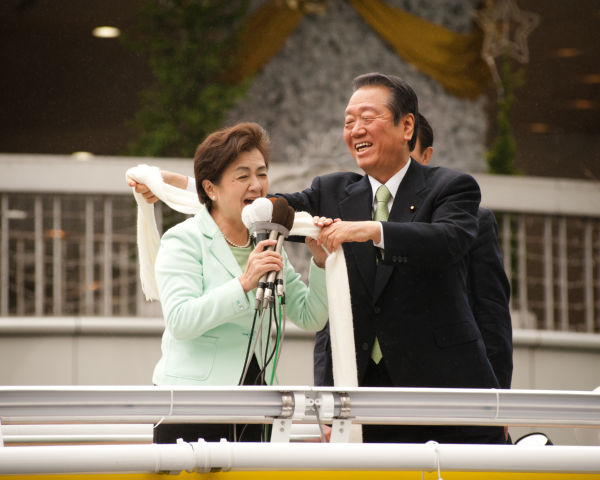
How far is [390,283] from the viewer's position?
273 centimetres

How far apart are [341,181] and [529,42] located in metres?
9.48

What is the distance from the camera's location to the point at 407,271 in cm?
273

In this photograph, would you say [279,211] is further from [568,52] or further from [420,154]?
[568,52]

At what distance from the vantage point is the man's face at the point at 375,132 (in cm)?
278

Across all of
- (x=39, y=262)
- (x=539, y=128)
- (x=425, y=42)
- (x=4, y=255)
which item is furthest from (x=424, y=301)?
(x=539, y=128)

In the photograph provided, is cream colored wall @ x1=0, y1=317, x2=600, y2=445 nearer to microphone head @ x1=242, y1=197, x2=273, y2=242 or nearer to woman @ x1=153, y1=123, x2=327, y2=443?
woman @ x1=153, y1=123, x2=327, y2=443

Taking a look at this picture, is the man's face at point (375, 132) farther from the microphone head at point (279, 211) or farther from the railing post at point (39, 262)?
the railing post at point (39, 262)

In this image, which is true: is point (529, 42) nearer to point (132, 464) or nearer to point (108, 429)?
point (108, 429)

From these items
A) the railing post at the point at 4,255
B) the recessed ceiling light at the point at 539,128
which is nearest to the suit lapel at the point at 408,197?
the railing post at the point at 4,255

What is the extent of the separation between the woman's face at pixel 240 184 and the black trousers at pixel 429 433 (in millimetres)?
591

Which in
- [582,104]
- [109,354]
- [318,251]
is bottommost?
[109,354]

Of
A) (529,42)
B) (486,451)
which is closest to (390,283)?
(486,451)

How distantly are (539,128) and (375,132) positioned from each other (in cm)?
1003

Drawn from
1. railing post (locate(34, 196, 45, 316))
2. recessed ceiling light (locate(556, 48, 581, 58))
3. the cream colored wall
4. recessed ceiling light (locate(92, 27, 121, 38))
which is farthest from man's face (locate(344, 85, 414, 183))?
recessed ceiling light (locate(556, 48, 581, 58))
